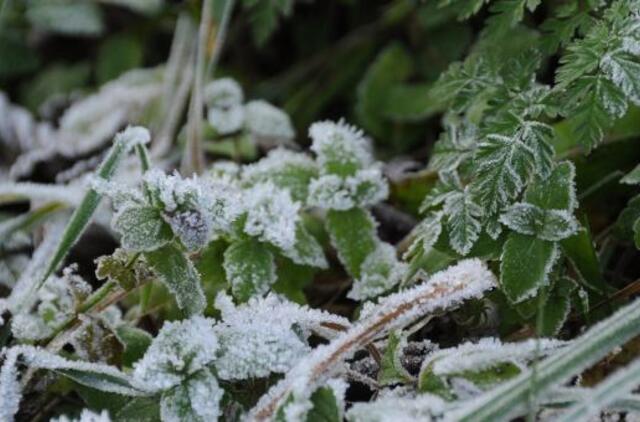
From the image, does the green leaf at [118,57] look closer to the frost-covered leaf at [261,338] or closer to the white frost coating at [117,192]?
the white frost coating at [117,192]

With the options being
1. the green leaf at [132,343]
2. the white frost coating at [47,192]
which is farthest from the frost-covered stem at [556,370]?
the white frost coating at [47,192]

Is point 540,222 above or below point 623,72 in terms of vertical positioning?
below

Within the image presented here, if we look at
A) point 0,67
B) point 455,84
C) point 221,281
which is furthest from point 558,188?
point 0,67

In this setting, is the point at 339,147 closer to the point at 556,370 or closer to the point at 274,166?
the point at 274,166

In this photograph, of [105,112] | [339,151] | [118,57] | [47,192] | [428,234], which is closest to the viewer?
[428,234]

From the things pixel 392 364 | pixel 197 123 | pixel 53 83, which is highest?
pixel 53 83

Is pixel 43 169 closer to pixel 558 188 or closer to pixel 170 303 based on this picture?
pixel 170 303

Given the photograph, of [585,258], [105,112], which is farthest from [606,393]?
[105,112]
